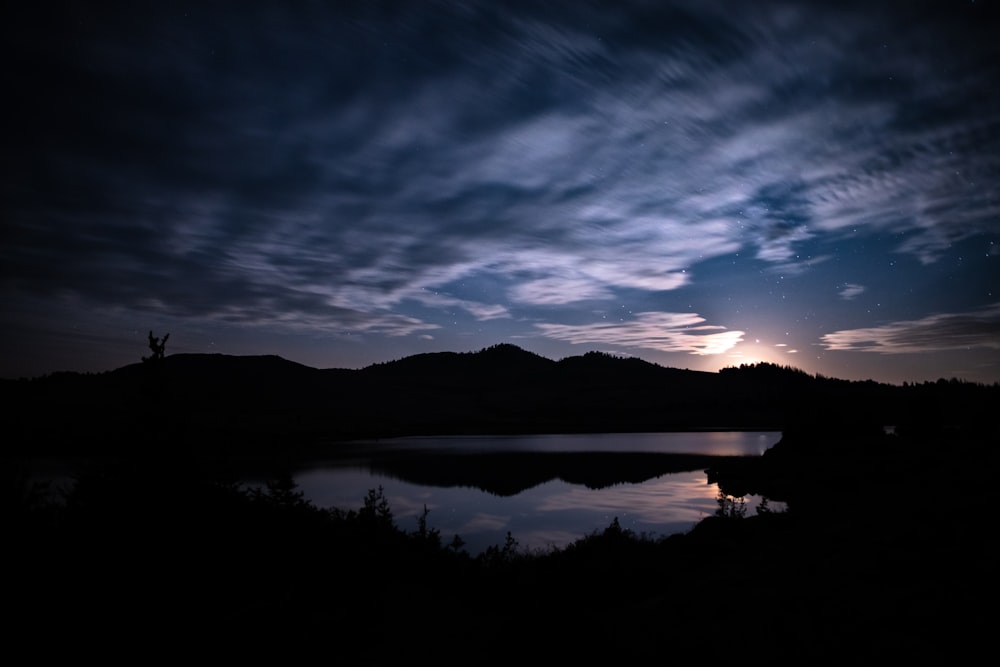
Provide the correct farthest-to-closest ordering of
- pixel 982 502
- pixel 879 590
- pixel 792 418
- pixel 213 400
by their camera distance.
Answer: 1. pixel 213 400
2. pixel 792 418
3. pixel 982 502
4. pixel 879 590

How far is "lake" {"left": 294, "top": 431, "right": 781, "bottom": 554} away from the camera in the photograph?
1310 inches

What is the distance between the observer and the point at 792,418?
219 ft

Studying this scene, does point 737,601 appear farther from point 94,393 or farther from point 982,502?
point 94,393

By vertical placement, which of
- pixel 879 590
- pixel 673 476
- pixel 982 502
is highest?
pixel 982 502

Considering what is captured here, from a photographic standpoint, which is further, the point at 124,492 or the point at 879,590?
the point at 124,492

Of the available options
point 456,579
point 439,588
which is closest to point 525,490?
point 456,579

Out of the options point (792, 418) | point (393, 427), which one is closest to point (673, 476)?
point (792, 418)

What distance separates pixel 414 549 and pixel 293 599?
17.4 ft

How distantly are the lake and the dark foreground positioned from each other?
13.0m

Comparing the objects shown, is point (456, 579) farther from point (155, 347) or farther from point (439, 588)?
point (155, 347)

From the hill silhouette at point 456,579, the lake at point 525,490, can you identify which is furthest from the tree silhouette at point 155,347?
the lake at point 525,490

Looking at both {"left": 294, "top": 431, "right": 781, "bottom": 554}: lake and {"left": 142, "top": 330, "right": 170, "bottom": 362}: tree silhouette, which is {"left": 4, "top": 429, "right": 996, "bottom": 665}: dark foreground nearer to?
{"left": 142, "top": 330, "right": 170, "bottom": 362}: tree silhouette

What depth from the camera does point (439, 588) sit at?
520 inches

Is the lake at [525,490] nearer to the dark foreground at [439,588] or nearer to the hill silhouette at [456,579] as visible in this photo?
the hill silhouette at [456,579]
